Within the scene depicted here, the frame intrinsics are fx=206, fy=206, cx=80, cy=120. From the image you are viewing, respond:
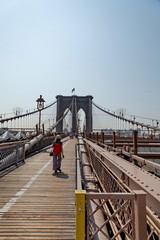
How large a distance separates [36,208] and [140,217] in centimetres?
293

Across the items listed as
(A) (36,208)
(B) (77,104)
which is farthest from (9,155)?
(B) (77,104)

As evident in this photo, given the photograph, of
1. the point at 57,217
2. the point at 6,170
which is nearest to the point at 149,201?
the point at 57,217

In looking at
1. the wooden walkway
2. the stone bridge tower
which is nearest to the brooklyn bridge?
the wooden walkway

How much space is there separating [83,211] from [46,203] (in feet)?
9.73

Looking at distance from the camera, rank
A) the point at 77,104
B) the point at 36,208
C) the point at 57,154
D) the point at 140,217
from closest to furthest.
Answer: the point at 140,217, the point at 36,208, the point at 57,154, the point at 77,104

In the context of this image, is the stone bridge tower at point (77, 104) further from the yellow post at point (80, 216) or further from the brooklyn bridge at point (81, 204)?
the yellow post at point (80, 216)

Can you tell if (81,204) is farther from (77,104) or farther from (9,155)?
(77,104)

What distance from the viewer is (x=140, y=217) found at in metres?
1.78

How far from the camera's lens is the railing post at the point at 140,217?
5.80 feet

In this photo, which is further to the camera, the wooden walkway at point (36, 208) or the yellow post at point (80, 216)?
the wooden walkway at point (36, 208)

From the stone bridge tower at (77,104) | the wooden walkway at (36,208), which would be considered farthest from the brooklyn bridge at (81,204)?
the stone bridge tower at (77,104)

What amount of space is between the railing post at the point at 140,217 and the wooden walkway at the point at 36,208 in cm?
166

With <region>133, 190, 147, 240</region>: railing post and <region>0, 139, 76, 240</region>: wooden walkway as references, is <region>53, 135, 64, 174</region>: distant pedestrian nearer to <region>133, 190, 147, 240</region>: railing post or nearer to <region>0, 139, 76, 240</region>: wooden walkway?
<region>0, 139, 76, 240</region>: wooden walkway

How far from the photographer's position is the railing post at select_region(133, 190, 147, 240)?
1767 millimetres
